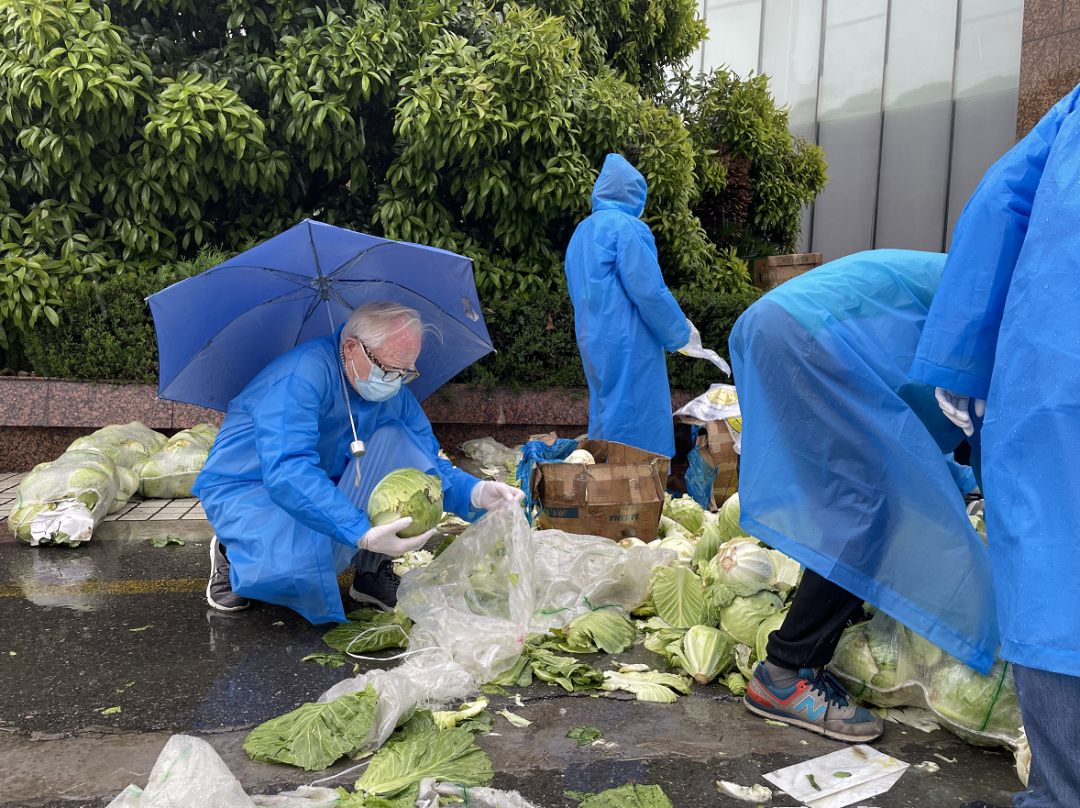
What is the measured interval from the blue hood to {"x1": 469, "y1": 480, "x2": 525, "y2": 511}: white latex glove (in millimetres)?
2598

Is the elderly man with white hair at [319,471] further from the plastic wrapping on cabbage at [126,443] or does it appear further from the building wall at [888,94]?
the building wall at [888,94]

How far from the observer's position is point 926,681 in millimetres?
2408

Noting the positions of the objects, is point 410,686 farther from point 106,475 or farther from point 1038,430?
point 106,475

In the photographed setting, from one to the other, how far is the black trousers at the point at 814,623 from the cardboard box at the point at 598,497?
150 cm

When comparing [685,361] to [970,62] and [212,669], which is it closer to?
[212,669]

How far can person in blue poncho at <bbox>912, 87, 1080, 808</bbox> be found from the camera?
5.08 ft

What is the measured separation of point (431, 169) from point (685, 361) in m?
2.75

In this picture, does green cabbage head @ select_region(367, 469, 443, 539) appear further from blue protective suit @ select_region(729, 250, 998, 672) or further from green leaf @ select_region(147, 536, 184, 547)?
green leaf @ select_region(147, 536, 184, 547)

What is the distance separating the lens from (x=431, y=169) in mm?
6879

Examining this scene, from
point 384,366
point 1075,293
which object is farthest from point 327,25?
point 1075,293

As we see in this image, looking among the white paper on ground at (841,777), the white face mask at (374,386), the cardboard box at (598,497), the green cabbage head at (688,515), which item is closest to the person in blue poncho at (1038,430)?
the white paper on ground at (841,777)

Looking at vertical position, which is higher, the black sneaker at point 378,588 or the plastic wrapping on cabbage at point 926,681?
the plastic wrapping on cabbage at point 926,681

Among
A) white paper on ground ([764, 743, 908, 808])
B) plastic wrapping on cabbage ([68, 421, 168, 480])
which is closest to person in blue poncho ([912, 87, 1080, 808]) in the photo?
white paper on ground ([764, 743, 908, 808])

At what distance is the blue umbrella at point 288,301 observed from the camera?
3.18m
